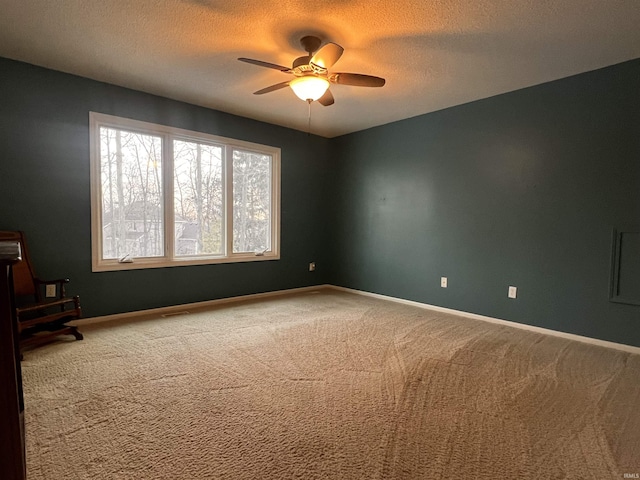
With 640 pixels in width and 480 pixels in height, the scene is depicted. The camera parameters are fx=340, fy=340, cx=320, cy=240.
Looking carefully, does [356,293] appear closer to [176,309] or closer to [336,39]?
[176,309]

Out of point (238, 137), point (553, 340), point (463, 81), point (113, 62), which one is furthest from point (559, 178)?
point (113, 62)

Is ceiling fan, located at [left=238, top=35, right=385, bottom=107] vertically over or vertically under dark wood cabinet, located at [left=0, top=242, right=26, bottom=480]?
over

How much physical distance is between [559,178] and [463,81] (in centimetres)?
135

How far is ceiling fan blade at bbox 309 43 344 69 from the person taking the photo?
2289mm

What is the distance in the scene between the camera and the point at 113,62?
3086 millimetres

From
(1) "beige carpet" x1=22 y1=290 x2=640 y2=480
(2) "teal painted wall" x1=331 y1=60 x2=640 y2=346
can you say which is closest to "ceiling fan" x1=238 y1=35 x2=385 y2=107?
(2) "teal painted wall" x1=331 y1=60 x2=640 y2=346

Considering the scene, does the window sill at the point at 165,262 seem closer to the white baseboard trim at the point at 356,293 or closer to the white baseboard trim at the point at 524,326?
the white baseboard trim at the point at 356,293

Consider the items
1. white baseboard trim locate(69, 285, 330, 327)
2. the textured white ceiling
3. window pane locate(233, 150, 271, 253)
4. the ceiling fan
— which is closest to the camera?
the textured white ceiling

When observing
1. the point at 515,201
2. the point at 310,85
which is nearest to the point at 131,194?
the point at 310,85

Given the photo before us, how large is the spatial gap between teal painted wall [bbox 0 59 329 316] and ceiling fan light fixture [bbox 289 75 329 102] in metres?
2.03

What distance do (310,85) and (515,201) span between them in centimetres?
252

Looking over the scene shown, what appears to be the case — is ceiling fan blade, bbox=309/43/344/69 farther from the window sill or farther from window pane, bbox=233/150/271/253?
the window sill

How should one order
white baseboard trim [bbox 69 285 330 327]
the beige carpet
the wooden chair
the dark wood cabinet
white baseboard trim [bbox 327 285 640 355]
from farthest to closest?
white baseboard trim [bbox 69 285 330 327], white baseboard trim [bbox 327 285 640 355], the wooden chair, the beige carpet, the dark wood cabinet

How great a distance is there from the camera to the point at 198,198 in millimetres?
4312
